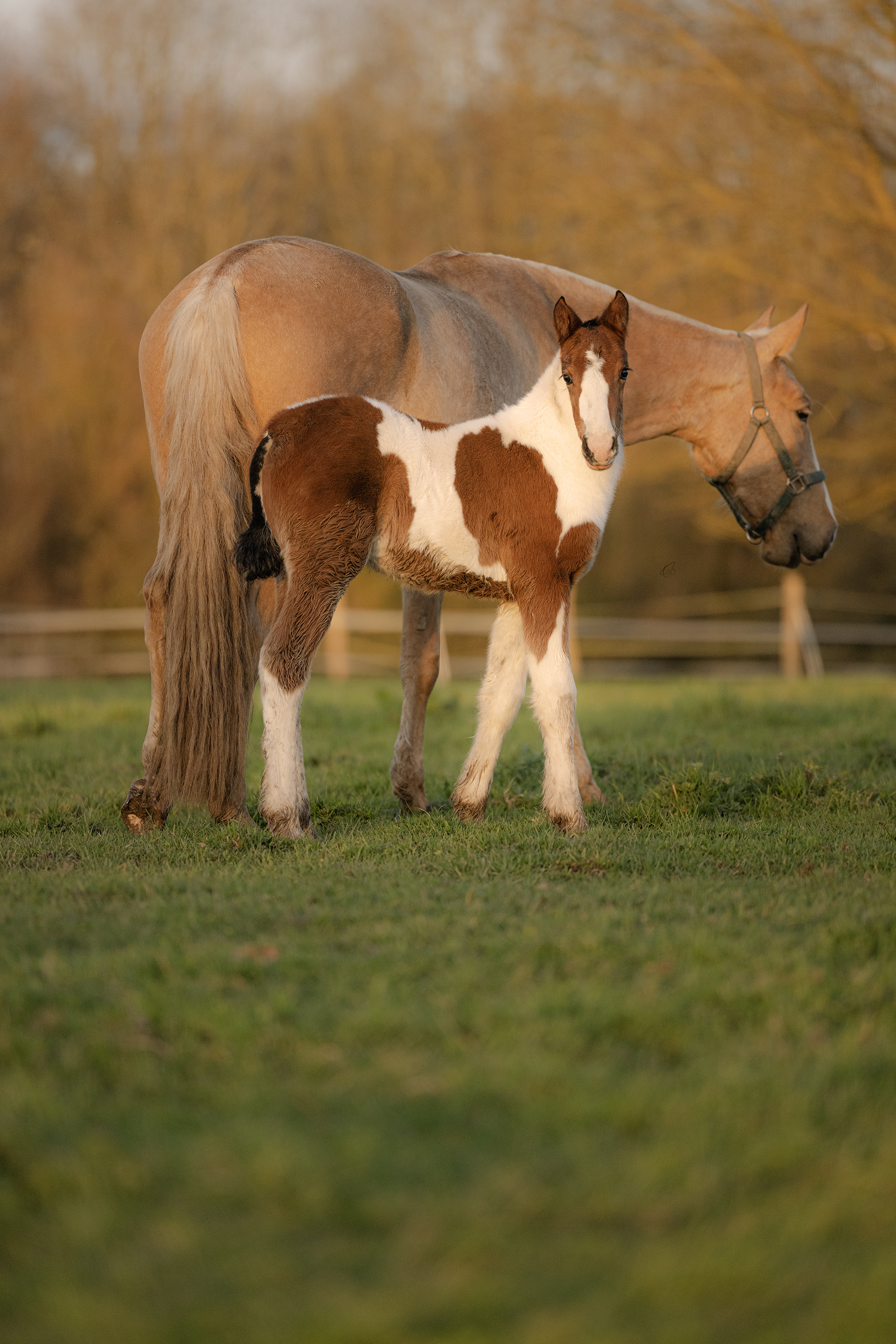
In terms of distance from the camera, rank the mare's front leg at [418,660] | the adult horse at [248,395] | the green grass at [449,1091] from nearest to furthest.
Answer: the green grass at [449,1091] → the adult horse at [248,395] → the mare's front leg at [418,660]

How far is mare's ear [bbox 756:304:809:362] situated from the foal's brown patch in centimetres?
229

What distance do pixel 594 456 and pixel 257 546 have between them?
1.31m

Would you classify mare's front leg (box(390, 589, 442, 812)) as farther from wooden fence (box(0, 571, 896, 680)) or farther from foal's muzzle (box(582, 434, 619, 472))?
wooden fence (box(0, 571, 896, 680))

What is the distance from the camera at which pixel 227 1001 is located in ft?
8.62

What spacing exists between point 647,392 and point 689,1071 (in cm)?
461

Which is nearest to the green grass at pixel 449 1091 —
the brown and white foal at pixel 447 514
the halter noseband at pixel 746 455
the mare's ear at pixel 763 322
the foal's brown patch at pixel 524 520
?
the brown and white foal at pixel 447 514

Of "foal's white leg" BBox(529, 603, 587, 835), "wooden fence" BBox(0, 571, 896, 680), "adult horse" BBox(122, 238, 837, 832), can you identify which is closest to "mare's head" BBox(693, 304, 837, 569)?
"adult horse" BBox(122, 238, 837, 832)

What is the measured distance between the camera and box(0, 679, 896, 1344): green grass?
1.68 metres

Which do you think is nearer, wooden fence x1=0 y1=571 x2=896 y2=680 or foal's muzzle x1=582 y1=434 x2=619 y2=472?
foal's muzzle x1=582 y1=434 x2=619 y2=472

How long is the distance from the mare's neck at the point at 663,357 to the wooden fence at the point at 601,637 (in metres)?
8.34

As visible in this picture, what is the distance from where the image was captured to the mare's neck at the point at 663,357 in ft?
20.4

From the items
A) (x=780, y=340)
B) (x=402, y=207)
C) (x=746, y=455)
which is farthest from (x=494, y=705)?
(x=402, y=207)

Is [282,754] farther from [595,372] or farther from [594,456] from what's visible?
[595,372]

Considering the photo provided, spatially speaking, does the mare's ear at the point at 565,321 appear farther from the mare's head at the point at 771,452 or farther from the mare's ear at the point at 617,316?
the mare's head at the point at 771,452
